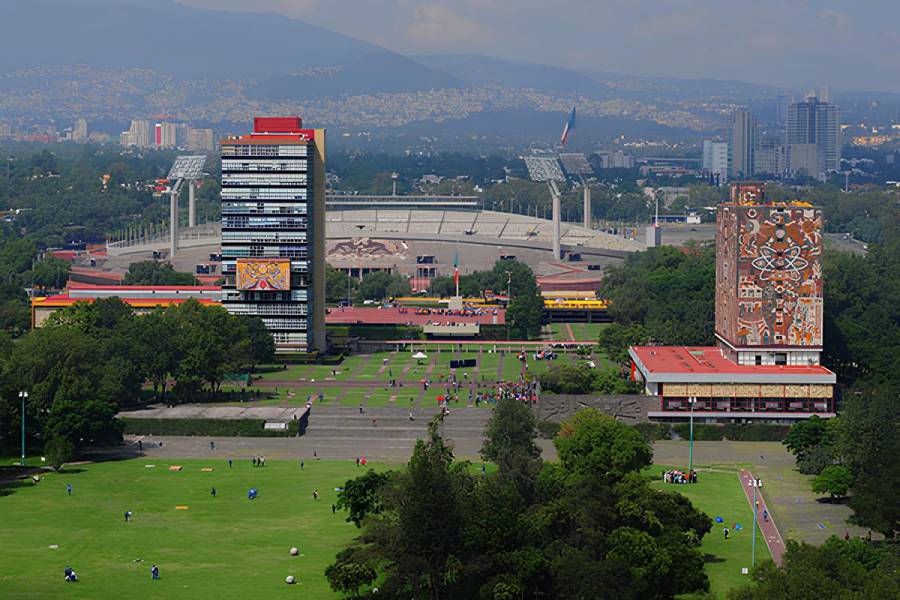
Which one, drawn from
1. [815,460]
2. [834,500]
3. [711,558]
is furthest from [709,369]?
[711,558]

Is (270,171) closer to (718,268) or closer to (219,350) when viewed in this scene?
(219,350)

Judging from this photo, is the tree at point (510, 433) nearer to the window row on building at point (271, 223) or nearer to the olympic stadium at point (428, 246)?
the window row on building at point (271, 223)

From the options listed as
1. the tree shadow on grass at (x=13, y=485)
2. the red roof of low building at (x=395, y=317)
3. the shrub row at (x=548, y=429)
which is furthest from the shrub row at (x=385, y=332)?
the tree shadow on grass at (x=13, y=485)

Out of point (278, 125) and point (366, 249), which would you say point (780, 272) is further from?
point (366, 249)

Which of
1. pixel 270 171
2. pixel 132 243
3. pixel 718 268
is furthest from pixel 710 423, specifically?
pixel 132 243

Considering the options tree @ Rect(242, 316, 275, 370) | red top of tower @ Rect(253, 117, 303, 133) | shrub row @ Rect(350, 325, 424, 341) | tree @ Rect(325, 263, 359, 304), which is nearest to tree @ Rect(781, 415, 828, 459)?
tree @ Rect(242, 316, 275, 370)

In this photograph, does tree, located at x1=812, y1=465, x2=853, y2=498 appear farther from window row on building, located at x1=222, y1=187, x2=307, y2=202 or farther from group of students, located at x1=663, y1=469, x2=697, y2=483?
Result: window row on building, located at x1=222, y1=187, x2=307, y2=202
